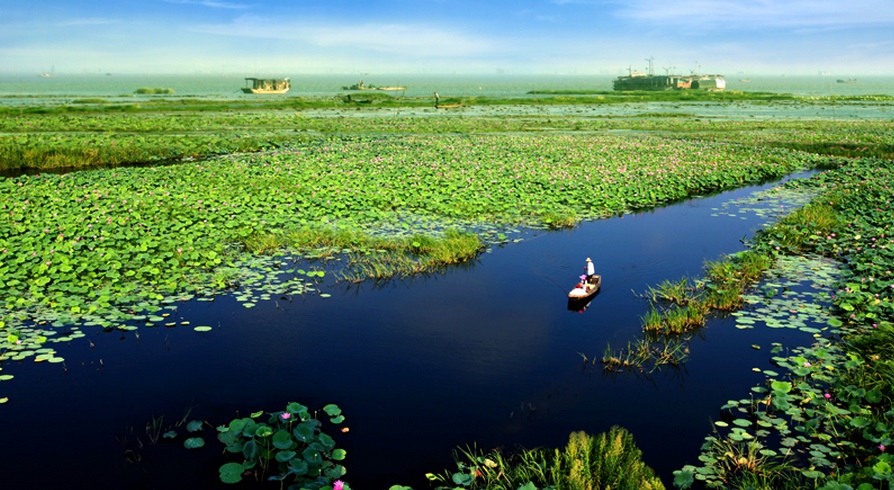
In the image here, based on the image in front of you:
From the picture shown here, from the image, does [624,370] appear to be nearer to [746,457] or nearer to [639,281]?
[746,457]

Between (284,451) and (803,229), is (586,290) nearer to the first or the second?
(284,451)

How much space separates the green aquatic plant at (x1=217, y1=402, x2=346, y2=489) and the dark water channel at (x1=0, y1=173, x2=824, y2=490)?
244mm

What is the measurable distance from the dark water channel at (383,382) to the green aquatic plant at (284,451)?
244 millimetres

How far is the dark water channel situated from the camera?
6.68 m

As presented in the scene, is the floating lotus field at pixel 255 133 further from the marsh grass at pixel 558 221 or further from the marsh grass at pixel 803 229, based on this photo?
the marsh grass at pixel 558 221

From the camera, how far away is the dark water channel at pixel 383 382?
6.68 meters

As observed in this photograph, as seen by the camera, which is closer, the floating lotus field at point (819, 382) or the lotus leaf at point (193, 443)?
the floating lotus field at point (819, 382)

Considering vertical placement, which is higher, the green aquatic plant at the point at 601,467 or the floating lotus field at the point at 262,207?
the floating lotus field at the point at 262,207

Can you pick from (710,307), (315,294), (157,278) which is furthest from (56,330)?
(710,307)

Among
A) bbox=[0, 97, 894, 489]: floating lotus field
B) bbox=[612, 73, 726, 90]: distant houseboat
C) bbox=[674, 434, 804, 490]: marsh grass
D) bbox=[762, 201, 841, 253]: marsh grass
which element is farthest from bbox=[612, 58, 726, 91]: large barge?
bbox=[674, 434, 804, 490]: marsh grass

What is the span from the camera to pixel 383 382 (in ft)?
27.4

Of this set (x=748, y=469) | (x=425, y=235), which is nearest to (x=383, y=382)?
(x=748, y=469)

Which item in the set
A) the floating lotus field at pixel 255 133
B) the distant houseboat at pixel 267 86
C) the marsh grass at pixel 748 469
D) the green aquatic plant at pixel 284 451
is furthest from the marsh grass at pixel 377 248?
the distant houseboat at pixel 267 86

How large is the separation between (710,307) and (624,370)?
116 inches
